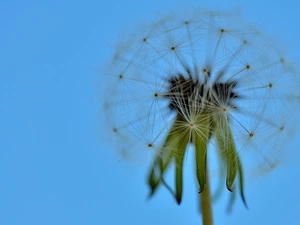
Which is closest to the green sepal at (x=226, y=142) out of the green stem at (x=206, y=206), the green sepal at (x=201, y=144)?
the green sepal at (x=201, y=144)

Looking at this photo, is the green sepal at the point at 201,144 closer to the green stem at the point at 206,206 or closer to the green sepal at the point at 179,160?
the green sepal at the point at 179,160

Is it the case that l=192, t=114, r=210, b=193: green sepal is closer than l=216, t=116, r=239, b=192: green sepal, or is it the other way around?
l=192, t=114, r=210, b=193: green sepal

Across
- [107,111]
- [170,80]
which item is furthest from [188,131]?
[107,111]

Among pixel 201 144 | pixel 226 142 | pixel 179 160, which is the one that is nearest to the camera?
pixel 201 144

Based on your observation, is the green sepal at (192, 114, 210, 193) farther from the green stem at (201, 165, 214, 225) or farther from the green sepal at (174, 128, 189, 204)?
the green stem at (201, 165, 214, 225)

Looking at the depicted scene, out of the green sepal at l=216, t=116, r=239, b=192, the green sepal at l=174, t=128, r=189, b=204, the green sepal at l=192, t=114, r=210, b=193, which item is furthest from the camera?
the green sepal at l=216, t=116, r=239, b=192

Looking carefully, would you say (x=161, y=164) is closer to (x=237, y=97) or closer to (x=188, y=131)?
(x=188, y=131)

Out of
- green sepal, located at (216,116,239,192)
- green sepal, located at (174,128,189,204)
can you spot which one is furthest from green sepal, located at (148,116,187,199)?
green sepal, located at (216,116,239,192)

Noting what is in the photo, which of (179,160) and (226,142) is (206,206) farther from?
(226,142)

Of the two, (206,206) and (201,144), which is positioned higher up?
(201,144)

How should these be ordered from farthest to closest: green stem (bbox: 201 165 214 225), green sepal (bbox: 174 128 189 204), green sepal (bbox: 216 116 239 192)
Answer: green sepal (bbox: 216 116 239 192) < green stem (bbox: 201 165 214 225) < green sepal (bbox: 174 128 189 204)

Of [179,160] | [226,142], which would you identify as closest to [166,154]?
[179,160]
